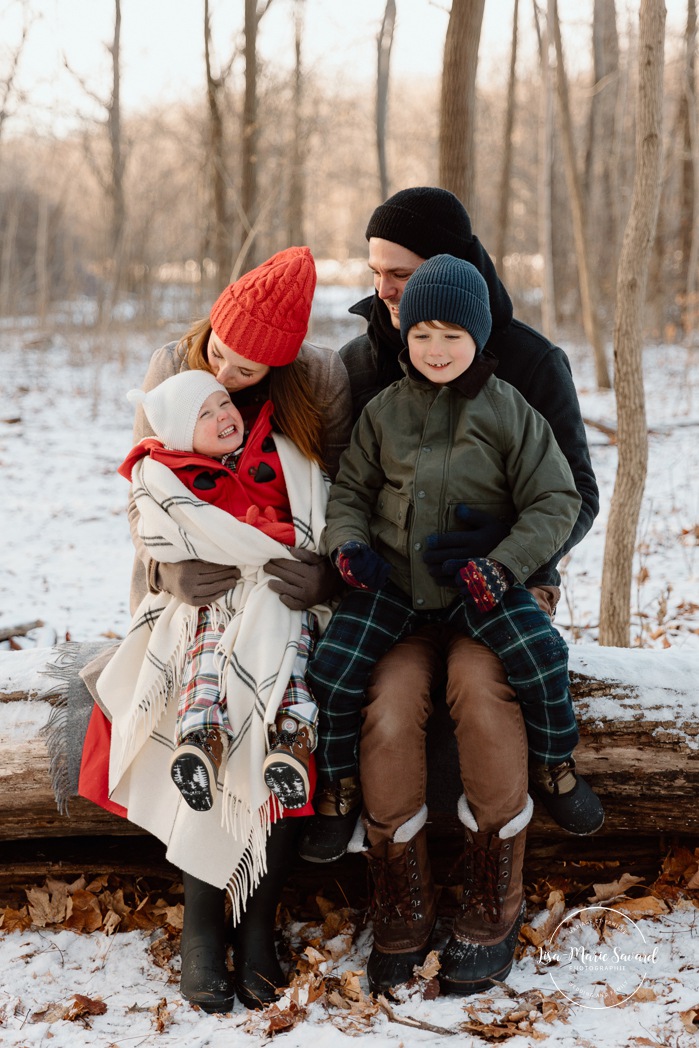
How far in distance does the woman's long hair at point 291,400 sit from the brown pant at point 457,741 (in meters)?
0.84

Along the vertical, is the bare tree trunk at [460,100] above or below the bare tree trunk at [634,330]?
above

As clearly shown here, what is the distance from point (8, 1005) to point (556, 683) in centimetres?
180

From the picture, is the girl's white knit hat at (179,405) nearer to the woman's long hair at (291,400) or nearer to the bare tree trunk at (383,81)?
the woman's long hair at (291,400)

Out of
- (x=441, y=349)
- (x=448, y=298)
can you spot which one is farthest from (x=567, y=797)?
(x=448, y=298)

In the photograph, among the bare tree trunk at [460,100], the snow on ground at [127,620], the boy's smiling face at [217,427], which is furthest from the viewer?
the bare tree trunk at [460,100]

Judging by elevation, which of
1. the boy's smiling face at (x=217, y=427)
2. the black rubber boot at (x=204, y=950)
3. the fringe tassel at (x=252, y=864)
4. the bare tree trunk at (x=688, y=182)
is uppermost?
the bare tree trunk at (x=688, y=182)

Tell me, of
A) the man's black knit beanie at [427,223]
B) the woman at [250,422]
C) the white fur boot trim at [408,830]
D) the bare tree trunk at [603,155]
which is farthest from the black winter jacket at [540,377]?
the bare tree trunk at [603,155]

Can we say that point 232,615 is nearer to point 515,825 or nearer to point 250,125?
point 515,825

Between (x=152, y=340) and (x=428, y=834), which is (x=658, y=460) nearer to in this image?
(x=428, y=834)

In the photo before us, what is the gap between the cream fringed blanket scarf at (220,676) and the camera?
2.40 m

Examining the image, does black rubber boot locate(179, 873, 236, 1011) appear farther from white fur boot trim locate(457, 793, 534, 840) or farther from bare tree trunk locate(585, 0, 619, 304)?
bare tree trunk locate(585, 0, 619, 304)

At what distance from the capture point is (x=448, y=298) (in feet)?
8.05

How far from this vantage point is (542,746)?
2.39 meters

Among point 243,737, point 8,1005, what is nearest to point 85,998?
point 8,1005
